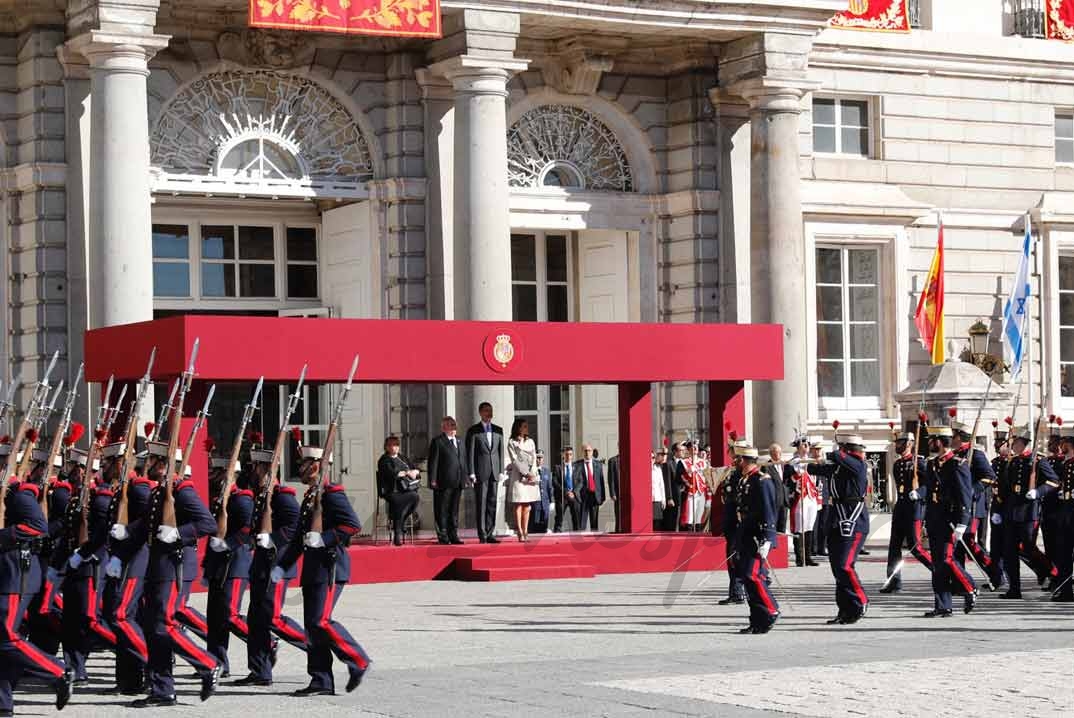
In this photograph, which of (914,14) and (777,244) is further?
(914,14)

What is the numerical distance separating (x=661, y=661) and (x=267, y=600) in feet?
9.08

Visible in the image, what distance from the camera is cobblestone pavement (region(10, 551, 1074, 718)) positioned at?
12023mm

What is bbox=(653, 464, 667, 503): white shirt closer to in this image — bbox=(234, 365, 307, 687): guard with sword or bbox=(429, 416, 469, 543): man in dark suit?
bbox=(429, 416, 469, 543): man in dark suit

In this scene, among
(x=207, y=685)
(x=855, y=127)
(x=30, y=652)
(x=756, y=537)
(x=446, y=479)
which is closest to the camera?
(x=30, y=652)

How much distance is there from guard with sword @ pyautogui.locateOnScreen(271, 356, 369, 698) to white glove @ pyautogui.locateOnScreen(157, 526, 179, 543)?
2.36 ft

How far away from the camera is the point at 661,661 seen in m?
14.2

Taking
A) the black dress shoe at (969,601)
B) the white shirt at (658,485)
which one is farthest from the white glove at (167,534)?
the white shirt at (658,485)

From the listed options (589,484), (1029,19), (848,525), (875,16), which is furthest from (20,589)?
(1029,19)

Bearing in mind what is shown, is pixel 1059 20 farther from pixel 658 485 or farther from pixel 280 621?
pixel 280 621

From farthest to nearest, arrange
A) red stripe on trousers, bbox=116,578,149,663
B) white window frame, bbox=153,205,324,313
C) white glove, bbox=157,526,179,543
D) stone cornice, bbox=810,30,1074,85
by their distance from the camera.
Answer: stone cornice, bbox=810,30,1074,85, white window frame, bbox=153,205,324,313, red stripe on trousers, bbox=116,578,149,663, white glove, bbox=157,526,179,543

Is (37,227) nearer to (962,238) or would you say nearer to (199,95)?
(199,95)

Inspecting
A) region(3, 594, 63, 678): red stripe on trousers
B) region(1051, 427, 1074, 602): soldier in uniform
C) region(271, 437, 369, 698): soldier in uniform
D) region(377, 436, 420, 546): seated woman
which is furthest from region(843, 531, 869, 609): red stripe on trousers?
region(3, 594, 63, 678): red stripe on trousers

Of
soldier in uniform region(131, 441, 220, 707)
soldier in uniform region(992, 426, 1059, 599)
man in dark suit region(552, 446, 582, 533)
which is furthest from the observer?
man in dark suit region(552, 446, 582, 533)

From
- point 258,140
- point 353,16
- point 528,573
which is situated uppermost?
point 353,16
